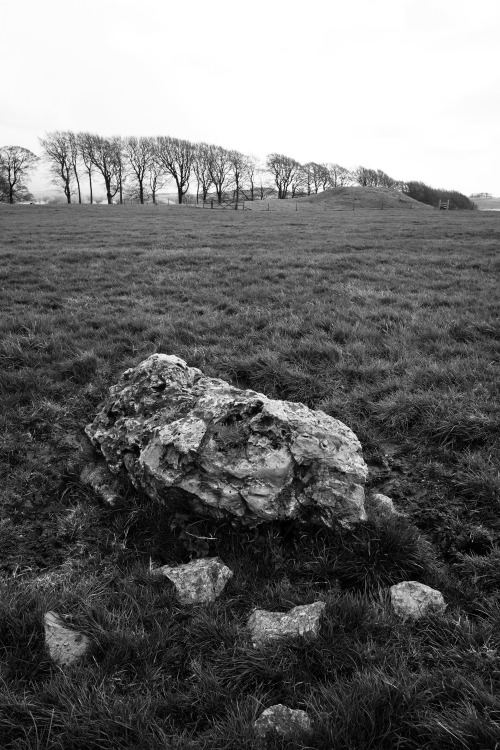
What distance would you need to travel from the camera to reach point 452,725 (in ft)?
6.59

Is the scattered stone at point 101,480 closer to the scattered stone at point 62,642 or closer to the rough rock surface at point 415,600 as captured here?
the scattered stone at point 62,642

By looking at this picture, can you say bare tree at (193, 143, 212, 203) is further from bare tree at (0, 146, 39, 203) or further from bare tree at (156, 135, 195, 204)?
bare tree at (0, 146, 39, 203)

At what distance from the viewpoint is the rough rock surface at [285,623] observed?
254 centimetres

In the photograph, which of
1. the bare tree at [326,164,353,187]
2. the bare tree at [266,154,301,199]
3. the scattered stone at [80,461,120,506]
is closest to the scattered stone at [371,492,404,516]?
the scattered stone at [80,461,120,506]

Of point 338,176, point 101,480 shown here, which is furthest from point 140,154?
point 101,480

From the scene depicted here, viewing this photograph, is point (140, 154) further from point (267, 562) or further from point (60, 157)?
point (267, 562)

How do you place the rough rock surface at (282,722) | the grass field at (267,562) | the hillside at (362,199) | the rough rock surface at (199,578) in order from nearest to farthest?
the rough rock surface at (282,722) → the grass field at (267,562) → the rough rock surface at (199,578) → the hillside at (362,199)

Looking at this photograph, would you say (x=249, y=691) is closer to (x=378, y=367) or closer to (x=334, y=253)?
(x=378, y=367)

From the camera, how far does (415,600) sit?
108 inches

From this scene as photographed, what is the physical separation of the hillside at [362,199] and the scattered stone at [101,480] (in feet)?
245

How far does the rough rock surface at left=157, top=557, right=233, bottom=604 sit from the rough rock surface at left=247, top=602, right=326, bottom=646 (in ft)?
1.12

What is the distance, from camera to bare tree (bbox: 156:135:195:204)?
89.1m

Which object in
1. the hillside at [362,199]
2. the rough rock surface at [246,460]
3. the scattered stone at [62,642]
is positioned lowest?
the scattered stone at [62,642]

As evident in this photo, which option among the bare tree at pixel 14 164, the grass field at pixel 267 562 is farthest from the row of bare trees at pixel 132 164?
the grass field at pixel 267 562
